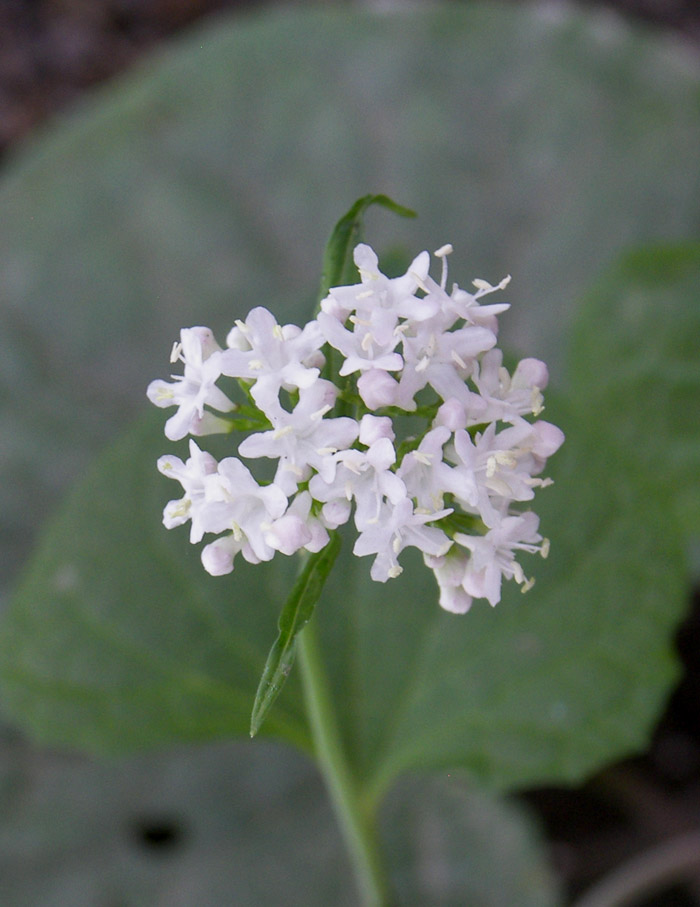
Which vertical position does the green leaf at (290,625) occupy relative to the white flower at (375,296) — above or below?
below

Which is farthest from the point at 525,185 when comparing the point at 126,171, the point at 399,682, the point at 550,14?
the point at 399,682

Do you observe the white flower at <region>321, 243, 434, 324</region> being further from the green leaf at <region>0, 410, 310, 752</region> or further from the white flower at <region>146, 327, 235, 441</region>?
the green leaf at <region>0, 410, 310, 752</region>

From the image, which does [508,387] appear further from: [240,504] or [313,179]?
[313,179]

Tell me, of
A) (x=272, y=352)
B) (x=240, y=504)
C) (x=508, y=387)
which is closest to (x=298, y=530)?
(x=240, y=504)

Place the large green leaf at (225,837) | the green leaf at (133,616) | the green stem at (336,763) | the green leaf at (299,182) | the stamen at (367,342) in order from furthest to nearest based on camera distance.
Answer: the green leaf at (299,182)
the large green leaf at (225,837)
the green leaf at (133,616)
the green stem at (336,763)
the stamen at (367,342)

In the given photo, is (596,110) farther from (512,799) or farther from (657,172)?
(512,799)

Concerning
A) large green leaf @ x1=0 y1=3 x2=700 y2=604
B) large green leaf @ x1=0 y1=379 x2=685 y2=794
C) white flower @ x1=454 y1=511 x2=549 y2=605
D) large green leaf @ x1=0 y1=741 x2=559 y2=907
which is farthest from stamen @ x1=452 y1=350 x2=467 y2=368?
large green leaf @ x1=0 y1=3 x2=700 y2=604

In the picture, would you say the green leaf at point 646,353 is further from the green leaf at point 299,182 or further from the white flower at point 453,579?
the white flower at point 453,579

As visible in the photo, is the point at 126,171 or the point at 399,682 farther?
the point at 126,171

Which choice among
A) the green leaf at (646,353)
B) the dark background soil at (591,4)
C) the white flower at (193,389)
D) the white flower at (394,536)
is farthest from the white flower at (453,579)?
the dark background soil at (591,4)
